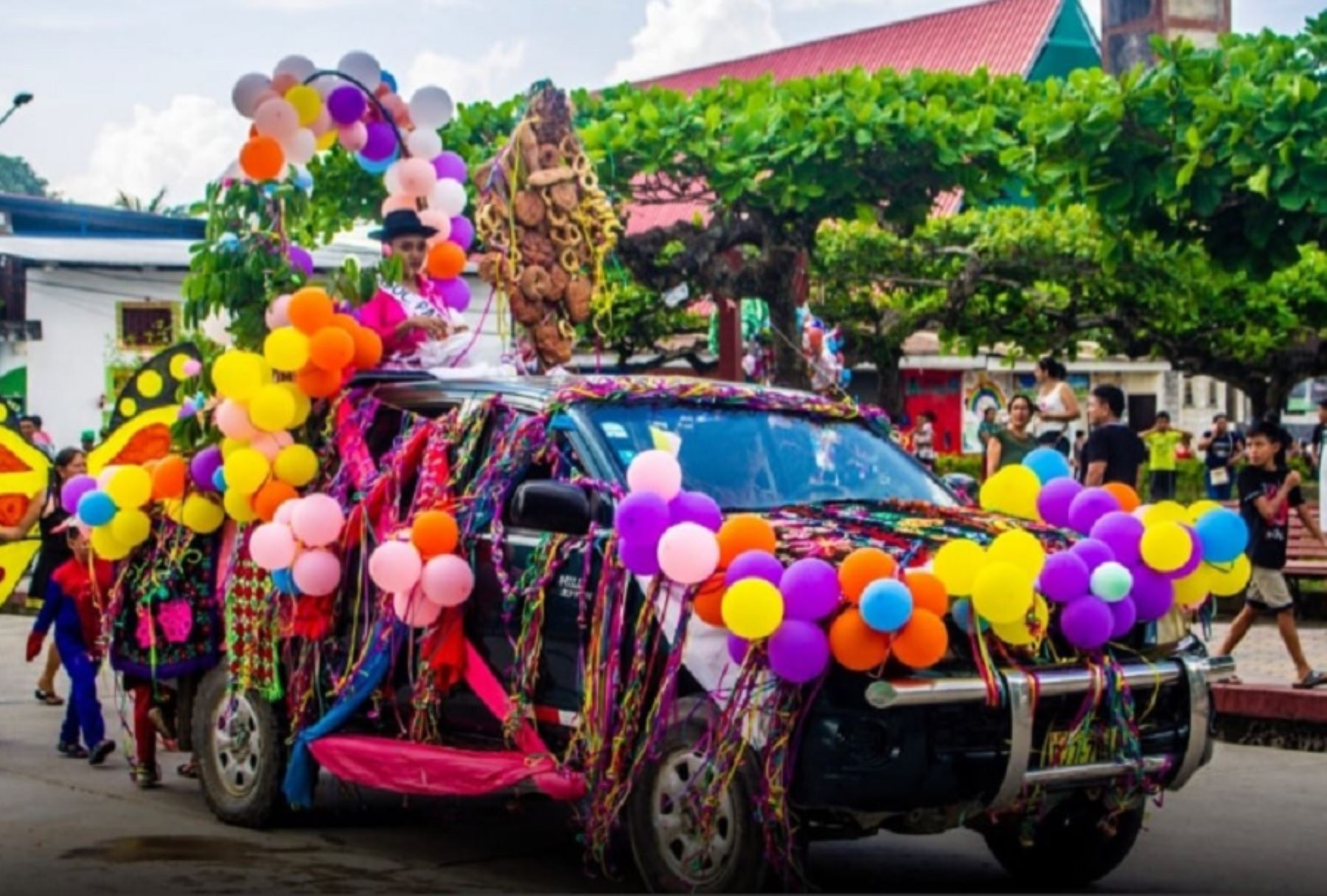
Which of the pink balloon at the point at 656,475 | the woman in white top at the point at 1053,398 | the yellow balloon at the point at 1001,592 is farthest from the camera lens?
the woman in white top at the point at 1053,398

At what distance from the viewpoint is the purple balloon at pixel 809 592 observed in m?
6.61

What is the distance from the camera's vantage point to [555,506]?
293 inches

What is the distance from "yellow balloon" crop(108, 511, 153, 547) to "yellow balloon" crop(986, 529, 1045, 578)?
465 cm

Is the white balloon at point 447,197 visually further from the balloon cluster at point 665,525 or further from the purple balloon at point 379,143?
the balloon cluster at point 665,525

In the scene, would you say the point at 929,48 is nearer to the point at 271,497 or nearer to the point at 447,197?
the point at 447,197

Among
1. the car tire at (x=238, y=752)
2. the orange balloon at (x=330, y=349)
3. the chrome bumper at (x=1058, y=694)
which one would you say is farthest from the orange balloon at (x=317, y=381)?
the chrome bumper at (x=1058, y=694)

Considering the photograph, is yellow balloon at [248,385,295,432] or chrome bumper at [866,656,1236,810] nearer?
chrome bumper at [866,656,1236,810]

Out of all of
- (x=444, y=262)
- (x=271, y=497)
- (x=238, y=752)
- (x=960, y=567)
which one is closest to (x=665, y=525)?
(x=960, y=567)

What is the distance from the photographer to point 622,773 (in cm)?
722

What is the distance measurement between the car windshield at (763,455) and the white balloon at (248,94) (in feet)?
9.85

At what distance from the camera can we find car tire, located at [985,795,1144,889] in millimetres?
7844

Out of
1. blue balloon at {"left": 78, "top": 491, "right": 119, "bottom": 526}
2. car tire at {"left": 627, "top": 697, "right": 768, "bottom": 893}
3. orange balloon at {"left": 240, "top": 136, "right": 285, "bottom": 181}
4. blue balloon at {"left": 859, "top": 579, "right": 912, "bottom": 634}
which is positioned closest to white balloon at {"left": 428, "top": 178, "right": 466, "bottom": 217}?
orange balloon at {"left": 240, "top": 136, "right": 285, "bottom": 181}

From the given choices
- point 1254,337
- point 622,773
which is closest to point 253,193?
point 622,773

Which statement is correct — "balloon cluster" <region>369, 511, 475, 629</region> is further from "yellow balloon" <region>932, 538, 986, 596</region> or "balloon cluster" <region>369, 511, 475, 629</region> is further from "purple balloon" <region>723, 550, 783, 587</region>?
"yellow balloon" <region>932, 538, 986, 596</region>
